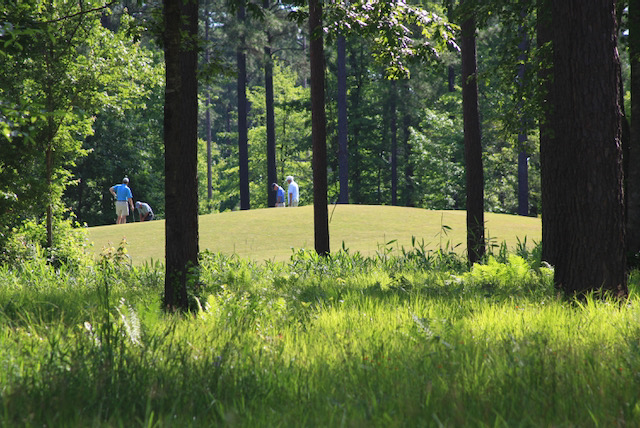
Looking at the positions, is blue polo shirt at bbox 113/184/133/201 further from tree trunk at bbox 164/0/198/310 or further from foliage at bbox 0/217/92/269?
tree trunk at bbox 164/0/198/310

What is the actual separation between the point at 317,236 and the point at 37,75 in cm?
636

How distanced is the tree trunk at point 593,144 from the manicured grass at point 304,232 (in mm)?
8445

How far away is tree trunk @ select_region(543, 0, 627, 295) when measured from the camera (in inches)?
224

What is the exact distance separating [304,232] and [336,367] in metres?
14.2

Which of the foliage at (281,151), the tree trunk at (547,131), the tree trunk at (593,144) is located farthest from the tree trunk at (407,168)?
the tree trunk at (593,144)

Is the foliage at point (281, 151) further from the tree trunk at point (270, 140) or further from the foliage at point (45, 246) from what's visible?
the foliage at point (45, 246)

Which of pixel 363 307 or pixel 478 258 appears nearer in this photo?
pixel 363 307

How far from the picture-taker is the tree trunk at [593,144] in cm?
568

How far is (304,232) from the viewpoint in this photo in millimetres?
17891

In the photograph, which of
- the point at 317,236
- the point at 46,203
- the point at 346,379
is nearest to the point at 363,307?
the point at 346,379

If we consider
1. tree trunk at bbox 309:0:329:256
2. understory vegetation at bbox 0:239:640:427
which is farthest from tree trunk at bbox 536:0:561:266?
tree trunk at bbox 309:0:329:256

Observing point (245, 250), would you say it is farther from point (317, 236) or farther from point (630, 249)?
point (630, 249)

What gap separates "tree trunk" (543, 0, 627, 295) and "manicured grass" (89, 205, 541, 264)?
8.45 metres

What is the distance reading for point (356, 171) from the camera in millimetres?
42656
